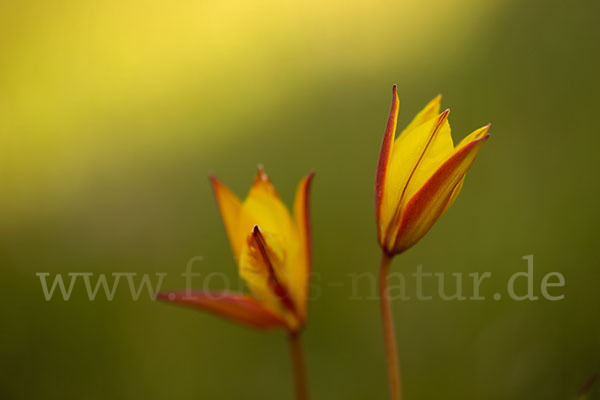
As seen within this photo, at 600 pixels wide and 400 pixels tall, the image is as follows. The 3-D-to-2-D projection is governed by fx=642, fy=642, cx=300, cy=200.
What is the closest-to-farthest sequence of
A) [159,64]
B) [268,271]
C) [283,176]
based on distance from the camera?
[268,271] → [283,176] → [159,64]

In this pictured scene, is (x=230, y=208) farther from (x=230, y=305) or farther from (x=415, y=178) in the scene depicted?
(x=415, y=178)

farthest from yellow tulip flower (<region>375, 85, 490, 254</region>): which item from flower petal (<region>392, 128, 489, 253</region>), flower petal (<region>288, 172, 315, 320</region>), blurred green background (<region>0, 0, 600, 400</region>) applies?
blurred green background (<region>0, 0, 600, 400</region>)

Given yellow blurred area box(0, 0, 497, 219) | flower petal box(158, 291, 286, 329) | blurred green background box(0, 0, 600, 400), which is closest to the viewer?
flower petal box(158, 291, 286, 329)

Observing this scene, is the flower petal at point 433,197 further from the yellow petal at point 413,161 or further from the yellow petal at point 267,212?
the yellow petal at point 267,212

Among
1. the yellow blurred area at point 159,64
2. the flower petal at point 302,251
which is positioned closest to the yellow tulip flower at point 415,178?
the flower petal at point 302,251

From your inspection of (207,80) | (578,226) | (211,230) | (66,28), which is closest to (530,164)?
(578,226)

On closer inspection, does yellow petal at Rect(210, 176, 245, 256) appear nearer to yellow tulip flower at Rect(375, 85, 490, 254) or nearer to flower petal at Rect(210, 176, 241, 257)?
flower petal at Rect(210, 176, 241, 257)

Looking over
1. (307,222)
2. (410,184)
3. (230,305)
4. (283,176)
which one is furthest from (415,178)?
(283,176)
